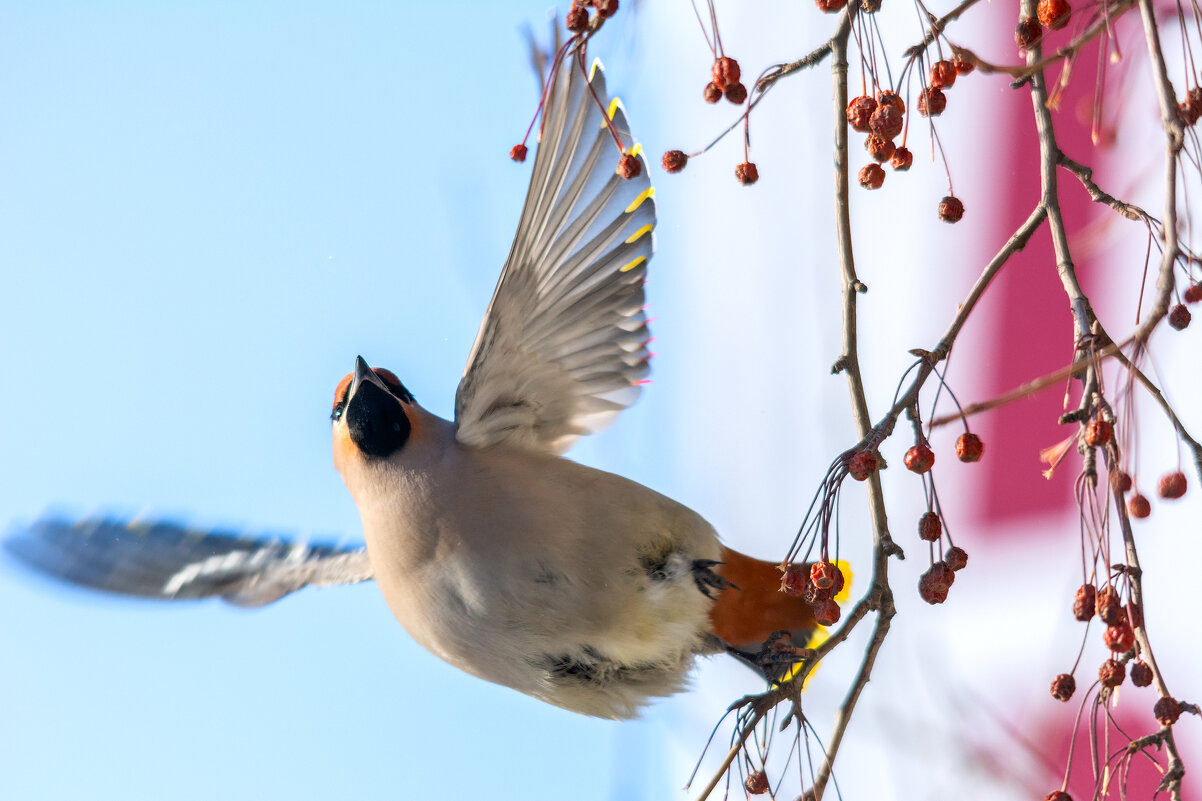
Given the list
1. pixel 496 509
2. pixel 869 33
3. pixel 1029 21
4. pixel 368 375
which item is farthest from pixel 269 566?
pixel 1029 21

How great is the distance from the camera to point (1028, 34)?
0.88 meters

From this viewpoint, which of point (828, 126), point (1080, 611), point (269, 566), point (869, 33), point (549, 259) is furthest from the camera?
point (269, 566)

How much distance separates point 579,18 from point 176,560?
4.78 feet

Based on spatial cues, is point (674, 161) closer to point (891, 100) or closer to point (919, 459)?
point (891, 100)

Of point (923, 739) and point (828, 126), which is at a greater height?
point (828, 126)

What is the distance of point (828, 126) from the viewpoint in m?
1.88

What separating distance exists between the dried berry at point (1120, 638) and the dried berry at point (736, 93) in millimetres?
582

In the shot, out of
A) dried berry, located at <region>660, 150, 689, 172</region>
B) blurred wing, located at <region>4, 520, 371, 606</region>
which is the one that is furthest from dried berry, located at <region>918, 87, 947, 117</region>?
blurred wing, located at <region>4, 520, 371, 606</region>

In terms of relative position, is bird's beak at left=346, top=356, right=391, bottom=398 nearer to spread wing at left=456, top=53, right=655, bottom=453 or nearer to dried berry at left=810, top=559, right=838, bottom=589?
spread wing at left=456, top=53, right=655, bottom=453

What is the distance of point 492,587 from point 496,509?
100mm

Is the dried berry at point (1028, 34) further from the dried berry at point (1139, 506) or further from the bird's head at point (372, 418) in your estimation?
the bird's head at point (372, 418)

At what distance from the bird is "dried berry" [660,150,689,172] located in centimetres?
27

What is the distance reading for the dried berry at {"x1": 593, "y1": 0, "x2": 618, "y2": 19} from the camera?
3.19ft

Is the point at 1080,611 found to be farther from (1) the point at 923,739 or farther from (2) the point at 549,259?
(1) the point at 923,739
